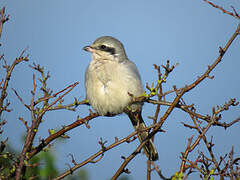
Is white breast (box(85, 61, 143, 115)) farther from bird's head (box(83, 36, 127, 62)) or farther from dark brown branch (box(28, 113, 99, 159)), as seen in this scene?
dark brown branch (box(28, 113, 99, 159))

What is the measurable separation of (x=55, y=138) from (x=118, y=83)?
1.26 metres

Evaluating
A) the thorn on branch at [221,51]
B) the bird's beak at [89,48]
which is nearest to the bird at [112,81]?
the bird's beak at [89,48]

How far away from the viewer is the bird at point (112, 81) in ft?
12.4

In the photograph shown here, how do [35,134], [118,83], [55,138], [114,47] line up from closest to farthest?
1. [35,134]
2. [55,138]
3. [118,83]
4. [114,47]

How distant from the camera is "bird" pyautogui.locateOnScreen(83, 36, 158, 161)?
12.4 feet

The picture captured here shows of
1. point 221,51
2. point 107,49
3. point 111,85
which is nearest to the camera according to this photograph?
point 221,51

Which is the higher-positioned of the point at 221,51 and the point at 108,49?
the point at 108,49

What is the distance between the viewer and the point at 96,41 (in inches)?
171

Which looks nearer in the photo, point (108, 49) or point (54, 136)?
point (54, 136)

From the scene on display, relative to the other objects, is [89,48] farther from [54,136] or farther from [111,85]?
[54,136]

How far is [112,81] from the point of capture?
3814 millimetres

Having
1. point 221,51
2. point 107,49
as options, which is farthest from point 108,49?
point 221,51

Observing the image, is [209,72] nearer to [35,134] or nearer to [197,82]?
[197,82]

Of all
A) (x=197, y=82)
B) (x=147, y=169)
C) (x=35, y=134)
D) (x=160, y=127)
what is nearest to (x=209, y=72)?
(x=197, y=82)
